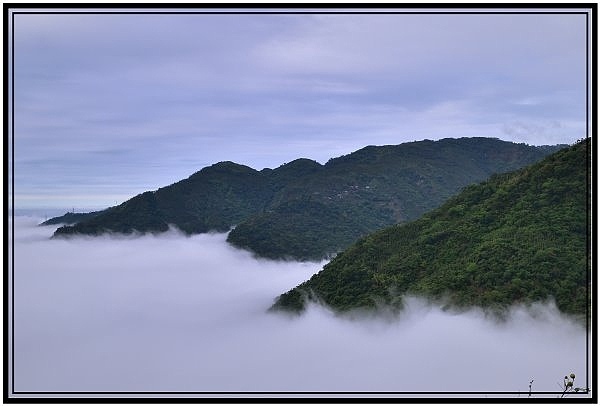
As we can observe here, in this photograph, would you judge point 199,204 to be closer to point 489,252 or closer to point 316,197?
point 316,197

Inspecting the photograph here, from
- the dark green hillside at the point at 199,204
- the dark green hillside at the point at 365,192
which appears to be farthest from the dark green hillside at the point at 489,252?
the dark green hillside at the point at 199,204

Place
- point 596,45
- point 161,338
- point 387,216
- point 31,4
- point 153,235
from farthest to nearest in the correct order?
point 153,235
point 387,216
point 161,338
point 596,45
point 31,4

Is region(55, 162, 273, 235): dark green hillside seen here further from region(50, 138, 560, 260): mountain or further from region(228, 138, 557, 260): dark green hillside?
region(228, 138, 557, 260): dark green hillside

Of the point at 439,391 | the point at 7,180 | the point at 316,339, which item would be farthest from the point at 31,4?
the point at 316,339

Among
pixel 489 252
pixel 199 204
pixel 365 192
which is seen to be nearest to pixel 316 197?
pixel 365 192

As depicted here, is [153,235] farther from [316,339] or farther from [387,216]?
[316,339]

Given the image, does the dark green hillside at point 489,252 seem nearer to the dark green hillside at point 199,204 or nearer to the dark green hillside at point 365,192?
the dark green hillside at point 365,192
